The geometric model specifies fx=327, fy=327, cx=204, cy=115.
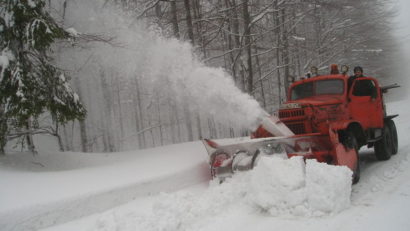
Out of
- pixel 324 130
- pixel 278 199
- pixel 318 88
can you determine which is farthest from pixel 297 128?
pixel 278 199

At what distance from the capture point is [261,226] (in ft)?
15.8

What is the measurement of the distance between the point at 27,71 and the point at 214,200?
5.10 metres

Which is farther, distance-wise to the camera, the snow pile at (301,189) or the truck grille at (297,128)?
the truck grille at (297,128)

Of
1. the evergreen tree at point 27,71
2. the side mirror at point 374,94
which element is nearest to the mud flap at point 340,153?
the side mirror at point 374,94

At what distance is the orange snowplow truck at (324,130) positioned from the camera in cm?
643

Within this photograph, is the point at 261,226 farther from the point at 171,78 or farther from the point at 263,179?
the point at 171,78

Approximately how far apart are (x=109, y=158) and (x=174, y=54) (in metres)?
4.04

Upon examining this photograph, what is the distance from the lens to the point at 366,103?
8.35 metres

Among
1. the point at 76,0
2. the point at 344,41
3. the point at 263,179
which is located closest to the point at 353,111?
the point at 263,179

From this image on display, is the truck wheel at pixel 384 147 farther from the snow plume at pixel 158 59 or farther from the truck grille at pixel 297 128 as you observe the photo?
the snow plume at pixel 158 59

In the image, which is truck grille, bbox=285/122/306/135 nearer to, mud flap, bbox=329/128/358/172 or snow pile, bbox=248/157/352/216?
mud flap, bbox=329/128/358/172

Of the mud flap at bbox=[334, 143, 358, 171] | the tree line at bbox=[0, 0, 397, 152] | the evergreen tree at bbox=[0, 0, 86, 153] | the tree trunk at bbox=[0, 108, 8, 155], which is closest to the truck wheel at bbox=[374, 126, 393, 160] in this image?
the mud flap at bbox=[334, 143, 358, 171]

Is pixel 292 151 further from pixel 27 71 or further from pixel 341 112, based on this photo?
pixel 27 71

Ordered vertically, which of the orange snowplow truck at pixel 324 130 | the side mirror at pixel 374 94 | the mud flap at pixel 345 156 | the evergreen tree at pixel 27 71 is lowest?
the mud flap at pixel 345 156
